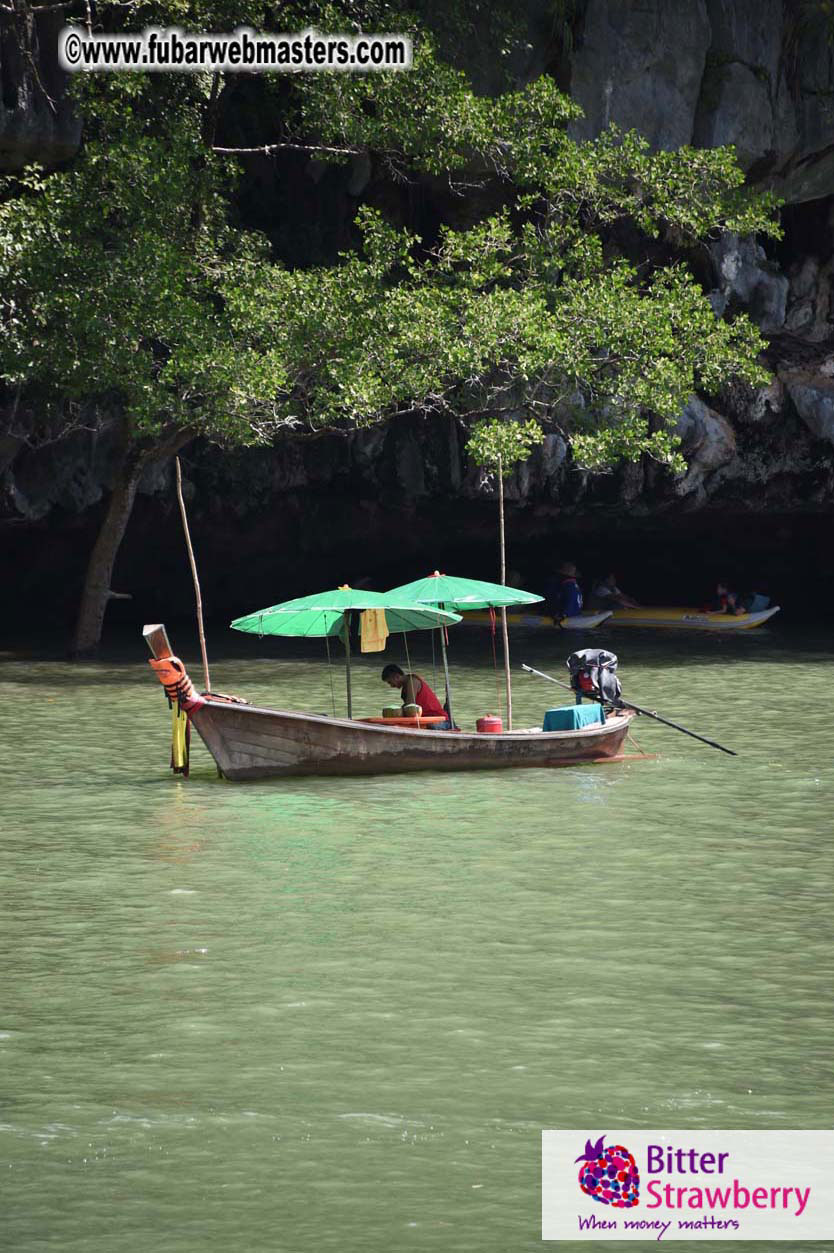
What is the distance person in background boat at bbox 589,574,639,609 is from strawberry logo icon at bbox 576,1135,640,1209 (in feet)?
90.1

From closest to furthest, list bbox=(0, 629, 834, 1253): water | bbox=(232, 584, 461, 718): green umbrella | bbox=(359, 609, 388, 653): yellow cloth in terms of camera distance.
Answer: bbox=(0, 629, 834, 1253): water < bbox=(232, 584, 461, 718): green umbrella < bbox=(359, 609, 388, 653): yellow cloth

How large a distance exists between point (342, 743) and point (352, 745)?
4.1 inches

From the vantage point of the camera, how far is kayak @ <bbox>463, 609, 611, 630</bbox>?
33.0 metres

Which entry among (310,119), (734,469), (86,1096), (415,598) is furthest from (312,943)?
(734,469)

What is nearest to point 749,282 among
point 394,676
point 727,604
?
point 727,604

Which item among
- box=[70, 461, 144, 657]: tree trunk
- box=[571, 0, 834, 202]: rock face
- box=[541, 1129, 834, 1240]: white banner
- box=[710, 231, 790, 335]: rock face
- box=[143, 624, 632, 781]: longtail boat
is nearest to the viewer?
box=[541, 1129, 834, 1240]: white banner

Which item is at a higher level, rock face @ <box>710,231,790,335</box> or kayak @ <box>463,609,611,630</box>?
rock face @ <box>710,231,790,335</box>

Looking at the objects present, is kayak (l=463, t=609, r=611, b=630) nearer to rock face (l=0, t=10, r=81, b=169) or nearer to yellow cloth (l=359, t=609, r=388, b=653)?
rock face (l=0, t=10, r=81, b=169)

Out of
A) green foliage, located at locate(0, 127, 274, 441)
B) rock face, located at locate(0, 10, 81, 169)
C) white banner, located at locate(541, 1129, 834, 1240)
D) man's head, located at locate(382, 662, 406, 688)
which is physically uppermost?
rock face, located at locate(0, 10, 81, 169)

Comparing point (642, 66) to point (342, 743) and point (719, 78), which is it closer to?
point (719, 78)

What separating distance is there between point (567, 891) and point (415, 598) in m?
5.84

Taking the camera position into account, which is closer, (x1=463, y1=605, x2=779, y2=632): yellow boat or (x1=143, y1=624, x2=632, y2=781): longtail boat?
(x1=143, y1=624, x2=632, y2=781): longtail boat

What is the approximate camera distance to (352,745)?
640 inches

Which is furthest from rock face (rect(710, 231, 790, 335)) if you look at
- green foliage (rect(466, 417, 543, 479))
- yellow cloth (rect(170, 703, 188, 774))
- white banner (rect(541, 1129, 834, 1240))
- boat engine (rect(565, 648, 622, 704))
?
white banner (rect(541, 1129, 834, 1240))
